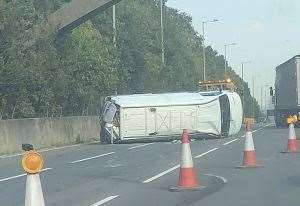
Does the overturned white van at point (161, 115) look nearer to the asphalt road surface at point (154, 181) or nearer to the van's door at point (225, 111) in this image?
the van's door at point (225, 111)

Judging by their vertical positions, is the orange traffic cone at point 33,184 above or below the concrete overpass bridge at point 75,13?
below

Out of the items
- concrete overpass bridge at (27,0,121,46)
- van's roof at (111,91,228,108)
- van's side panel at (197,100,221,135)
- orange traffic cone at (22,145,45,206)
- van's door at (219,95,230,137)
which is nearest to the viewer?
orange traffic cone at (22,145,45,206)

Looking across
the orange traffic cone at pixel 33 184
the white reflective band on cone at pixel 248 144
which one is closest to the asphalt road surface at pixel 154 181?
the white reflective band on cone at pixel 248 144

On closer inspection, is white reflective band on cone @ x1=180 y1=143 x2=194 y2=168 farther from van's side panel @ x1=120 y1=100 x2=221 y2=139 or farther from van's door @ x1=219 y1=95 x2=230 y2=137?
van's door @ x1=219 y1=95 x2=230 y2=137

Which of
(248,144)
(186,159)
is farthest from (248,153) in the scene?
(186,159)

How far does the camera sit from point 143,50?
60.7 m

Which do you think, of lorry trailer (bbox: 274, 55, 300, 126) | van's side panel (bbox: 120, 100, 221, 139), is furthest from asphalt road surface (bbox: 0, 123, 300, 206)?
lorry trailer (bbox: 274, 55, 300, 126)

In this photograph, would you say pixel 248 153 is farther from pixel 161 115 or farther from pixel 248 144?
pixel 161 115

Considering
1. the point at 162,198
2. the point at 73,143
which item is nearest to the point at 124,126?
the point at 73,143

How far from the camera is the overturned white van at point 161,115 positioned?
92.6 feet

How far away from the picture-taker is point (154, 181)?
45.8ft

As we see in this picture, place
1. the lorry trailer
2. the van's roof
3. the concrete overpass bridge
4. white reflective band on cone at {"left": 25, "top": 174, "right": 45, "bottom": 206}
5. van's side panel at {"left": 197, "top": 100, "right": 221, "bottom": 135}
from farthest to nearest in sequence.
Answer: the lorry trailer → the concrete overpass bridge → van's side panel at {"left": 197, "top": 100, "right": 221, "bottom": 135} → the van's roof → white reflective band on cone at {"left": 25, "top": 174, "right": 45, "bottom": 206}

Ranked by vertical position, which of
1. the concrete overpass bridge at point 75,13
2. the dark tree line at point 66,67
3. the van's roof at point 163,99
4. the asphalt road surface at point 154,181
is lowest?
the asphalt road surface at point 154,181

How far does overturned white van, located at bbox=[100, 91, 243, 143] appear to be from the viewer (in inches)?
1111
